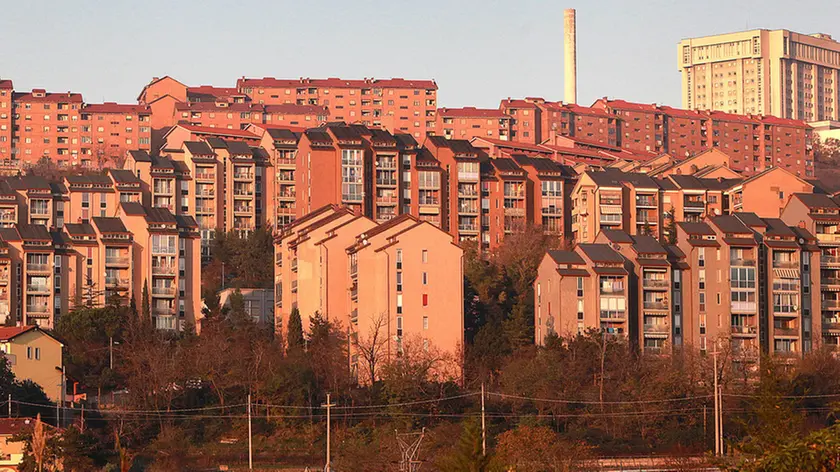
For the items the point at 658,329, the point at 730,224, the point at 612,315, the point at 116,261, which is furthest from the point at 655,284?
the point at 116,261

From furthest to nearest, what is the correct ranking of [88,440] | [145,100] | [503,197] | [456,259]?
[145,100] → [503,197] → [456,259] → [88,440]

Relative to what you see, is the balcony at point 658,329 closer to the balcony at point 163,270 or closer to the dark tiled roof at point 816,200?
the dark tiled roof at point 816,200

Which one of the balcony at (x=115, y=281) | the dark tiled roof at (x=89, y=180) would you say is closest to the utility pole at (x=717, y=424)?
the balcony at (x=115, y=281)

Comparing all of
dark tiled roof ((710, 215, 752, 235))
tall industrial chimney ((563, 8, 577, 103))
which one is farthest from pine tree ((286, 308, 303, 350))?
tall industrial chimney ((563, 8, 577, 103))

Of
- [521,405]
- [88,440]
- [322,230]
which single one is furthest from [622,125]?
[88,440]

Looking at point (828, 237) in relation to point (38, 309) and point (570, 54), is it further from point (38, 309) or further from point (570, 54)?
point (570, 54)

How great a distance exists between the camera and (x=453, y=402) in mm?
66438

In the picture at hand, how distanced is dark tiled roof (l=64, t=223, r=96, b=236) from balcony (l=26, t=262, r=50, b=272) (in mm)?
2999

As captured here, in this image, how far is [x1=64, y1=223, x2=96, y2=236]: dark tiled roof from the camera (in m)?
86.8

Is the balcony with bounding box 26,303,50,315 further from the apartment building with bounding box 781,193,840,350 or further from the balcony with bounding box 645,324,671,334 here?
the apartment building with bounding box 781,193,840,350

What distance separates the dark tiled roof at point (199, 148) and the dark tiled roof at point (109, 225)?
12881mm

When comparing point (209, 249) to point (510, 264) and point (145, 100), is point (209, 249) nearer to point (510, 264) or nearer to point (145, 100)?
point (510, 264)

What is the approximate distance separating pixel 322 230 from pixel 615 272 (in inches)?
657

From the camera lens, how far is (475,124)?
129m
